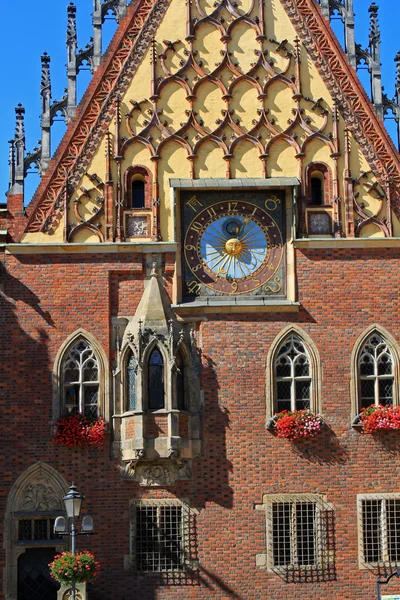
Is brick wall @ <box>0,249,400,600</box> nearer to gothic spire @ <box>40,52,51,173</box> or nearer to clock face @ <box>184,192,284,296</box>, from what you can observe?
clock face @ <box>184,192,284,296</box>

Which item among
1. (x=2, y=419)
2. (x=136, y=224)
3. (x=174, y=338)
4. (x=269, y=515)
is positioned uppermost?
(x=136, y=224)

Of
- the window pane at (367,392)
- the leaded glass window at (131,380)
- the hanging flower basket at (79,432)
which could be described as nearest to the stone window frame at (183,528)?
the hanging flower basket at (79,432)

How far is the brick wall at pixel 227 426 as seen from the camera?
25.3m

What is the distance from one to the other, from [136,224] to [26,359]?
3.88 m

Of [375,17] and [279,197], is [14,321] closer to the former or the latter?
[279,197]

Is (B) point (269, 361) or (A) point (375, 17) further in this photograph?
(A) point (375, 17)

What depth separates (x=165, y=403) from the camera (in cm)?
2516

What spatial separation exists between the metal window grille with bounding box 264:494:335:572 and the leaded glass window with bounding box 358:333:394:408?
8.24 feet

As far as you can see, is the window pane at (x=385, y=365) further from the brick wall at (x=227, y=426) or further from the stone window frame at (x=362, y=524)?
the stone window frame at (x=362, y=524)

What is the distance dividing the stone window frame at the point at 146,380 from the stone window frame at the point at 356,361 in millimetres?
3582

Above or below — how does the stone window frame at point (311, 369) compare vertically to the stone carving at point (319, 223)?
below

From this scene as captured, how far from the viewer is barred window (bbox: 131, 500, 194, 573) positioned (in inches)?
997

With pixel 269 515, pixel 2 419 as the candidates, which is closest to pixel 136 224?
pixel 2 419

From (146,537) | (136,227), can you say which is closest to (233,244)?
(136,227)
